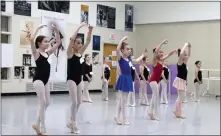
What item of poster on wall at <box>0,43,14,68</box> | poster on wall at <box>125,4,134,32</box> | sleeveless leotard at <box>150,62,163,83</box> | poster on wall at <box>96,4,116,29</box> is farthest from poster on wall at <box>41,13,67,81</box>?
sleeveless leotard at <box>150,62,163,83</box>

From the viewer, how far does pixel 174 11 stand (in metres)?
17.7

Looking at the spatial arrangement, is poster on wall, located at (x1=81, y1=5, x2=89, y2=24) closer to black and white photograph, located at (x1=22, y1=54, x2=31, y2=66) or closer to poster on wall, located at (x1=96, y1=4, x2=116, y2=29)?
poster on wall, located at (x1=96, y1=4, x2=116, y2=29)

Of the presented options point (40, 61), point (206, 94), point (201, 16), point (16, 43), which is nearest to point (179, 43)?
point (201, 16)

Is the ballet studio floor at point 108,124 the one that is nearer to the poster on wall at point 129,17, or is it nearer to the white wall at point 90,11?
the white wall at point 90,11

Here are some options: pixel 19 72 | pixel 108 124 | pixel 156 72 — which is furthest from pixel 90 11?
pixel 108 124

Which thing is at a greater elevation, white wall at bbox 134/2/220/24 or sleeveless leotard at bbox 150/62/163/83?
white wall at bbox 134/2/220/24

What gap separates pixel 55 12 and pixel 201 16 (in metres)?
7.25

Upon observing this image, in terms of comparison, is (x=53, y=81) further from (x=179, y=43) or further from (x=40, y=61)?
(x=40, y=61)

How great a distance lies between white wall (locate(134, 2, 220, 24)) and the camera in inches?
653

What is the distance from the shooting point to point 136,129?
6.04 meters

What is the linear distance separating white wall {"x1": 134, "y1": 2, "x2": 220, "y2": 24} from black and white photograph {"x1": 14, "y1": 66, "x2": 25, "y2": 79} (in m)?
7.79

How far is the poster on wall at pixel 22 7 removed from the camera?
43.8 ft

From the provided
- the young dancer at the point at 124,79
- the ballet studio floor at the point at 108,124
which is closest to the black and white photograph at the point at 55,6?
the ballet studio floor at the point at 108,124

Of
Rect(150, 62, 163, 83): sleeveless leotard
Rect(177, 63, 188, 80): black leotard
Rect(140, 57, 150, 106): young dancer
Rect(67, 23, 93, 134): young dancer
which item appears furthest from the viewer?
Rect(140, 57, 150, 106): young dancer
